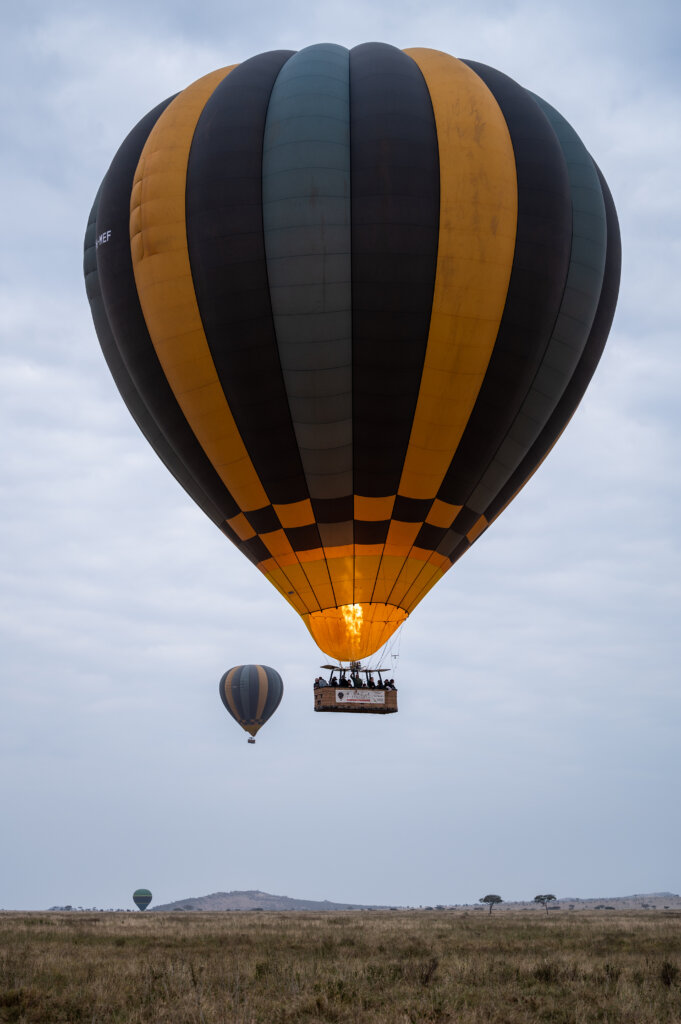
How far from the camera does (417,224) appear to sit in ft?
61.8

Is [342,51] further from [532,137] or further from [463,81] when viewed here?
[532,137]

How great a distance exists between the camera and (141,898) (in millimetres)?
80938

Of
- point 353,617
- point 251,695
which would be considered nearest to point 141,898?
point 251,695

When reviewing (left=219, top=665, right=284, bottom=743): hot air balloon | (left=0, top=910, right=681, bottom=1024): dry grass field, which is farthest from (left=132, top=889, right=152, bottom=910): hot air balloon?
(left=0, top=910, right=681, bottom=1024): dry grass field

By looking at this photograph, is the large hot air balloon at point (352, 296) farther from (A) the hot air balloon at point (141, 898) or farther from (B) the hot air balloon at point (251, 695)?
Answer: (A) the hot air balloon at point (141, 898)

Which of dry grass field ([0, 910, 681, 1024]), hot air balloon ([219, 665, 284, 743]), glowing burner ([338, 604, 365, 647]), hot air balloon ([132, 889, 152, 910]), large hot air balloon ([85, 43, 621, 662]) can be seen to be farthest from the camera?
hot air balloon ([132, 889, 152, 910])

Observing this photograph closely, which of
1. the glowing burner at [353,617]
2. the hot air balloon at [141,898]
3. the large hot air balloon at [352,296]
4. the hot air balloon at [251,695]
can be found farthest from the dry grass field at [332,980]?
the hot air balloon at [141,898]

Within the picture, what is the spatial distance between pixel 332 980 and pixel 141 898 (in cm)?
7495

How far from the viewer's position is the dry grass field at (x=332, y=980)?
36.1 ft

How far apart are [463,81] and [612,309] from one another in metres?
6.65

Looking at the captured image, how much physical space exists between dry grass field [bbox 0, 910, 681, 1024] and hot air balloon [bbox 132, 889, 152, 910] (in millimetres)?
63004

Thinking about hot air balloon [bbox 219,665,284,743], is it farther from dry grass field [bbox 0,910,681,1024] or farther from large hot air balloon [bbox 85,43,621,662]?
large hot air balloon [bbox 85,43,621,662]

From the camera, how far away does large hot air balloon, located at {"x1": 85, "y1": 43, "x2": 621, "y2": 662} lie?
62.3 ft

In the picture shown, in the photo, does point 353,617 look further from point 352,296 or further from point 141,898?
point 141,898
